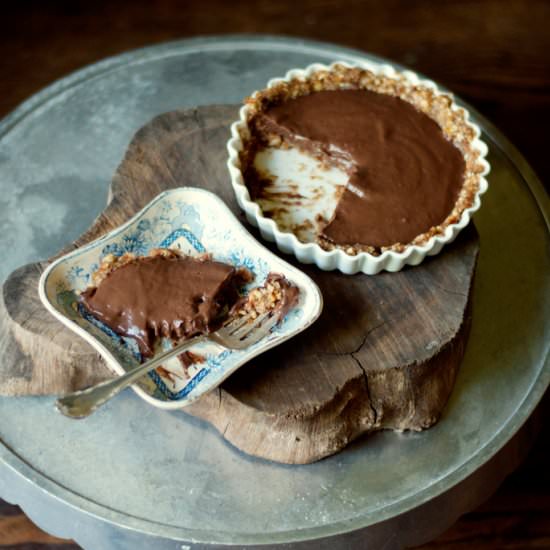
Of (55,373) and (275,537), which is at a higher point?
(55,373)

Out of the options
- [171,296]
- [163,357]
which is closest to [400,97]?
[171,296]

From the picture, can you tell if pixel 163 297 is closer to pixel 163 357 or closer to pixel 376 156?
pixel 163 357

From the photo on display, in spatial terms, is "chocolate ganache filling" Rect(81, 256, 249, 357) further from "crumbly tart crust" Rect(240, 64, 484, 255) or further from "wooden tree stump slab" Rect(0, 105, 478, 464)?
"crumbly tart crust" Rect(240, 64, 484, 255)

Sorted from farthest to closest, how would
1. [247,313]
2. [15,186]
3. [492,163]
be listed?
1. [492,163]
2. [15,186]
3. [247,313]

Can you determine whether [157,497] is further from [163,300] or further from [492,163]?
[492,163]

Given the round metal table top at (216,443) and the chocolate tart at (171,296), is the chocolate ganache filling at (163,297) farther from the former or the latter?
the round metal table top at (216,443)

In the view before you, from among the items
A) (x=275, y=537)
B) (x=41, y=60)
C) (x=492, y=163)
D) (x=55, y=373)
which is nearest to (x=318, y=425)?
(x=275, y=537)
